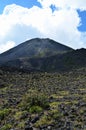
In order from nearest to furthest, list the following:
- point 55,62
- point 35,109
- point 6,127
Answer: point 6,127 → point 35,109 → point 55,62

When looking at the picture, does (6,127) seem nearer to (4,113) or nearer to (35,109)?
(35,109)

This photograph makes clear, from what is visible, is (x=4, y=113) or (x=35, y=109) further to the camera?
(x=4, y=113)

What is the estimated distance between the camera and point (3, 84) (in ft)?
175

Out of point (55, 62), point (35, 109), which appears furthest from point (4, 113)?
point (55, 62)

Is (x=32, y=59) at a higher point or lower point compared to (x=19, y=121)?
higher

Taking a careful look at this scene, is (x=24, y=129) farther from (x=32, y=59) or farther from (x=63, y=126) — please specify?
(x=32, y=59)

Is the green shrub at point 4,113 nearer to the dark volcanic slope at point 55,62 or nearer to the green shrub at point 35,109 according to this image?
the green shrub at point 35,109

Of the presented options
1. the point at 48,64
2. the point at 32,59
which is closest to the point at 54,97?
the point at 48,64

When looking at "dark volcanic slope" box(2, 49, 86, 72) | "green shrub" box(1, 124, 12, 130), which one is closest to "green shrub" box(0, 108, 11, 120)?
"green shrub" box(1, 124, 12, 130)

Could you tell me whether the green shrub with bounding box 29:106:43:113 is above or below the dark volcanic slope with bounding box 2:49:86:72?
below

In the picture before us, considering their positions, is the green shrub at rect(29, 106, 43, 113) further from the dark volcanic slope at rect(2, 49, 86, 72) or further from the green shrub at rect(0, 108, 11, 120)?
the dark volcanic slope at rect(2, 49, 86, 72)

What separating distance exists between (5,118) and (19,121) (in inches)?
75.6

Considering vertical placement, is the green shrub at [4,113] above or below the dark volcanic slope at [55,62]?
below

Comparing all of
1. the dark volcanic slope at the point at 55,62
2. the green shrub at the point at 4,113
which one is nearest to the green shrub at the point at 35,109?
the green shrub at the point at 4,113
